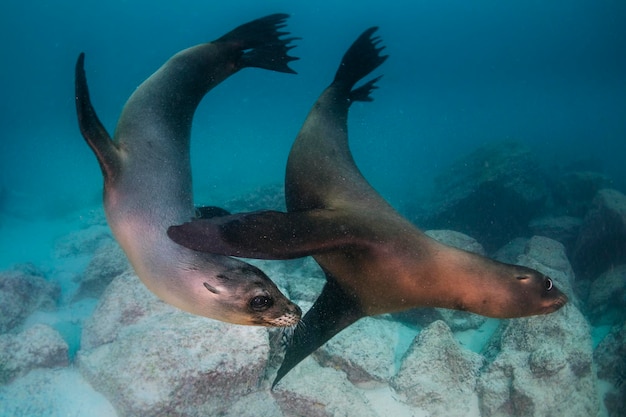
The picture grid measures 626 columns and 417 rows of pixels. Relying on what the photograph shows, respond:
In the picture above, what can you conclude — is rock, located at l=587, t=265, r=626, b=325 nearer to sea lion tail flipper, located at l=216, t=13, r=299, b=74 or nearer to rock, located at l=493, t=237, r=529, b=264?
rock, located at l=493, t=237, r=529, b=264

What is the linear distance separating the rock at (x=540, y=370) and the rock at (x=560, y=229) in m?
5.49

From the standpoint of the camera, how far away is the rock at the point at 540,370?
13.9 ft

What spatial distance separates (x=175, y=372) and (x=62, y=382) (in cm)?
184

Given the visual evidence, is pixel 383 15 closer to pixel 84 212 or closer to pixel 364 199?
pixel 84 212

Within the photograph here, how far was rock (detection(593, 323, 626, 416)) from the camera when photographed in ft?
15.7

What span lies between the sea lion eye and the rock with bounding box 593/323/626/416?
5.37 m

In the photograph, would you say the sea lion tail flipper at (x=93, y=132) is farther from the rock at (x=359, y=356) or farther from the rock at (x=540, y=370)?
the rock at (x=540, y=370)

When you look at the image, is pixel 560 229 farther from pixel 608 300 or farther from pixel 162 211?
pixel 162 211

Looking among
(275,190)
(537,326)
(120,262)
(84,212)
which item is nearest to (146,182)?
(537,326)

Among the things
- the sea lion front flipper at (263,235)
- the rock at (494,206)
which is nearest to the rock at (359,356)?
the sea lion front flipper at (263,235)

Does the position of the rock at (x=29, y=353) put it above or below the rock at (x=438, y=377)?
above

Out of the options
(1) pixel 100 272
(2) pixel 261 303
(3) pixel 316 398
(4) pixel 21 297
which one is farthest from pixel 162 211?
(4) pixel 21 297

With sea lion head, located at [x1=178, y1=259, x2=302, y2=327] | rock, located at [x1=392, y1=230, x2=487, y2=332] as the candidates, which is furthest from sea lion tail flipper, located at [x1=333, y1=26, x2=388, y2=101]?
rock, located at [x1=392, y1=230, x2=487, y2=332]

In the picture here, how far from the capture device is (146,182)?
1.93 m
